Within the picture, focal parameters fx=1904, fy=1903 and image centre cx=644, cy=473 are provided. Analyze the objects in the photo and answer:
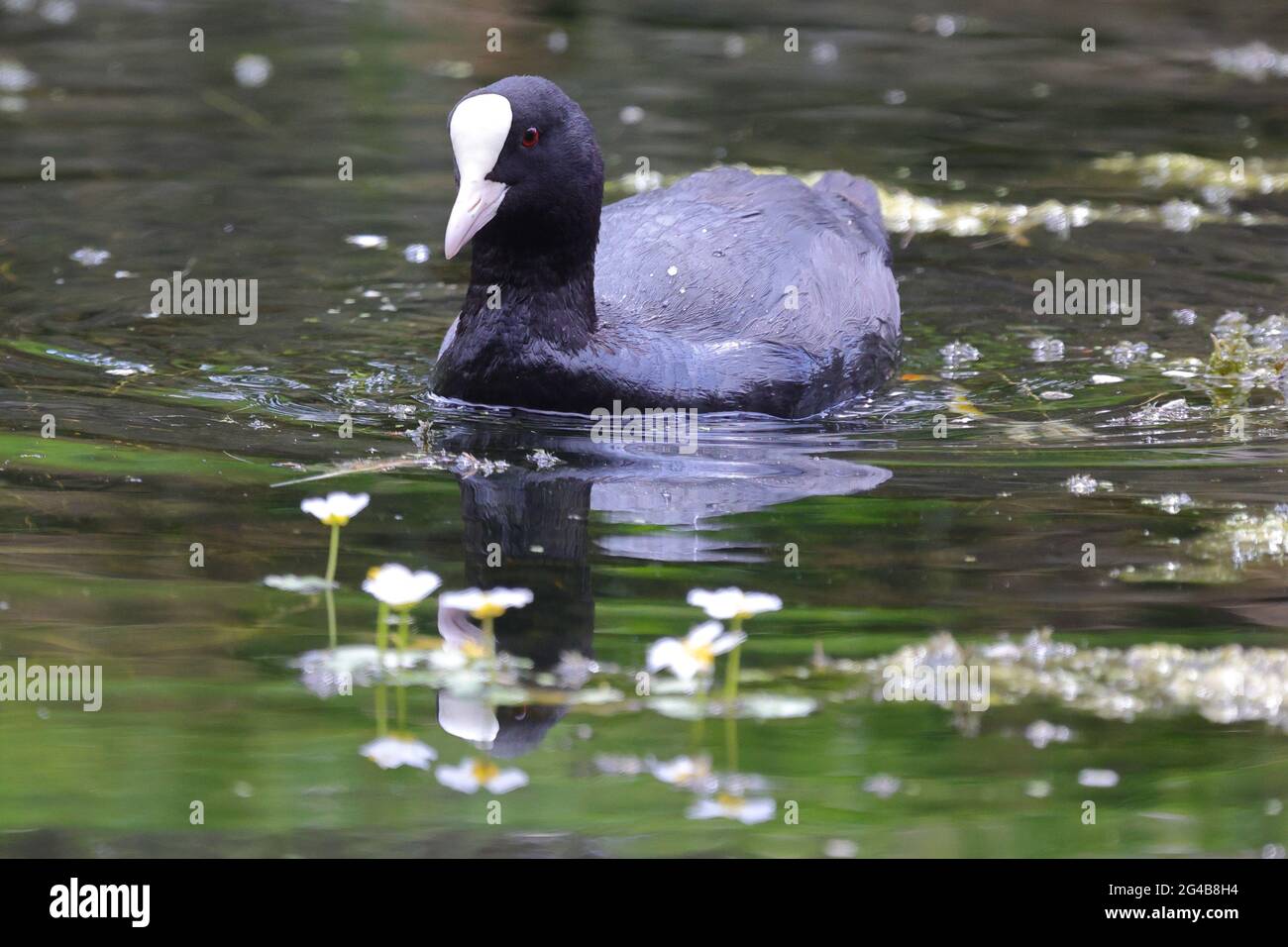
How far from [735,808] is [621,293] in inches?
110

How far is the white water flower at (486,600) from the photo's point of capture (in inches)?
146

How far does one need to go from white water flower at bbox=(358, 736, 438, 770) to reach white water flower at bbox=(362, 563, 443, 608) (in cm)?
38

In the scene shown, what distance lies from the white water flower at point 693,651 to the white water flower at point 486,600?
31 centimetres

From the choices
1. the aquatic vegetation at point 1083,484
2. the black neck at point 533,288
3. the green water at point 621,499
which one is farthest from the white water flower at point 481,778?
the black neck at point 533,288

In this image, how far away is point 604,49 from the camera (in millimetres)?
10555

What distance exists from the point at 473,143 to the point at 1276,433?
2352mm

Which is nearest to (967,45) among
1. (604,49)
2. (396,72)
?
(604,49)

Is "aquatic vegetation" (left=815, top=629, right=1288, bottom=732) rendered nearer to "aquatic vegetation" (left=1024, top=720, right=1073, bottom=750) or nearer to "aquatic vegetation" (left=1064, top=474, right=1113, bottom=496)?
"aquatic vegetation" (left=1024, top=720, right=1073, bottom=750)

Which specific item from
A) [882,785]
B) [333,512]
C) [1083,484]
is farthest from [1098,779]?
[333,512]

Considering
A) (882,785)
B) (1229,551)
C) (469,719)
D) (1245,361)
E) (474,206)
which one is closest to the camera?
(882,785)

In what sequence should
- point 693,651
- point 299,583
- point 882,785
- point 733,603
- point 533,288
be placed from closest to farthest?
1. point 882,785
2. point 693,651
3. point 733,603
4. point 299,583
5. point 533,288

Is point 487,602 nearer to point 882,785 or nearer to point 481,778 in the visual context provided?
point 481,778

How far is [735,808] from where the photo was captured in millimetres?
3168

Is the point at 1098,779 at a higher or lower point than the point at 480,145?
lower
